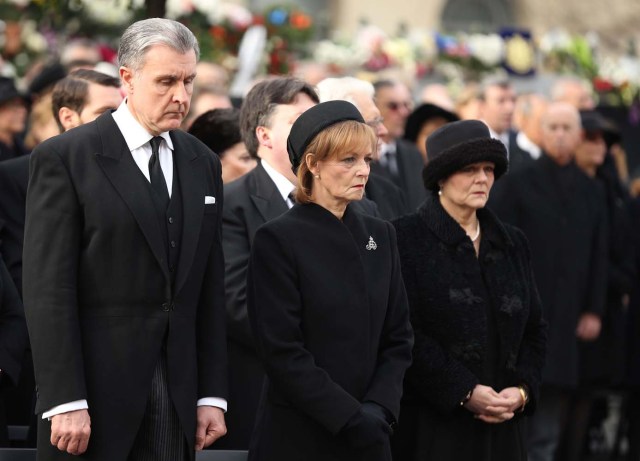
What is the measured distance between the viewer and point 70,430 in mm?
4441

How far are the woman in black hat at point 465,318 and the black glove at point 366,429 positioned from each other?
2.96 feet

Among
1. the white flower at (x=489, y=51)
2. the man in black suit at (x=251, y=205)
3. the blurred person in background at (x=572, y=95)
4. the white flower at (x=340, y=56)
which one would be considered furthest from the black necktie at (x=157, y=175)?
the white flower at (x=489, y=51)

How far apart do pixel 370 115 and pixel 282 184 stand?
0.74 metres

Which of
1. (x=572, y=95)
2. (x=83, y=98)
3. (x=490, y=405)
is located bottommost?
(x=490, y=405)

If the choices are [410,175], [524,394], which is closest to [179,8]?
[410,175]

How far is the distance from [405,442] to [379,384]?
39.9 inches

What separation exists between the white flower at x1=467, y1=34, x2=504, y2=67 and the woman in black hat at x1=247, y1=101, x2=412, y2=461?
889 cm

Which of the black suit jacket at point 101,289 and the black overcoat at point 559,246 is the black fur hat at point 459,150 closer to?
the black suit jacket at point 101,289

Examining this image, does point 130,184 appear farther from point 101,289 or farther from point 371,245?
point 371,245

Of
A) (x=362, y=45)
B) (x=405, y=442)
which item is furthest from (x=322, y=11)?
(x=405, y=442)

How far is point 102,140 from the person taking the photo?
4.69m

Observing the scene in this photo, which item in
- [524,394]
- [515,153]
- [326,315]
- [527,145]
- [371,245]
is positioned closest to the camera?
[326,315]

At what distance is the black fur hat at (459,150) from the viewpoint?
598cm

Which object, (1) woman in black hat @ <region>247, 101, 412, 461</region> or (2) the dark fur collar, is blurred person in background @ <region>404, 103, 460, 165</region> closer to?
(2) the dark fur collar
